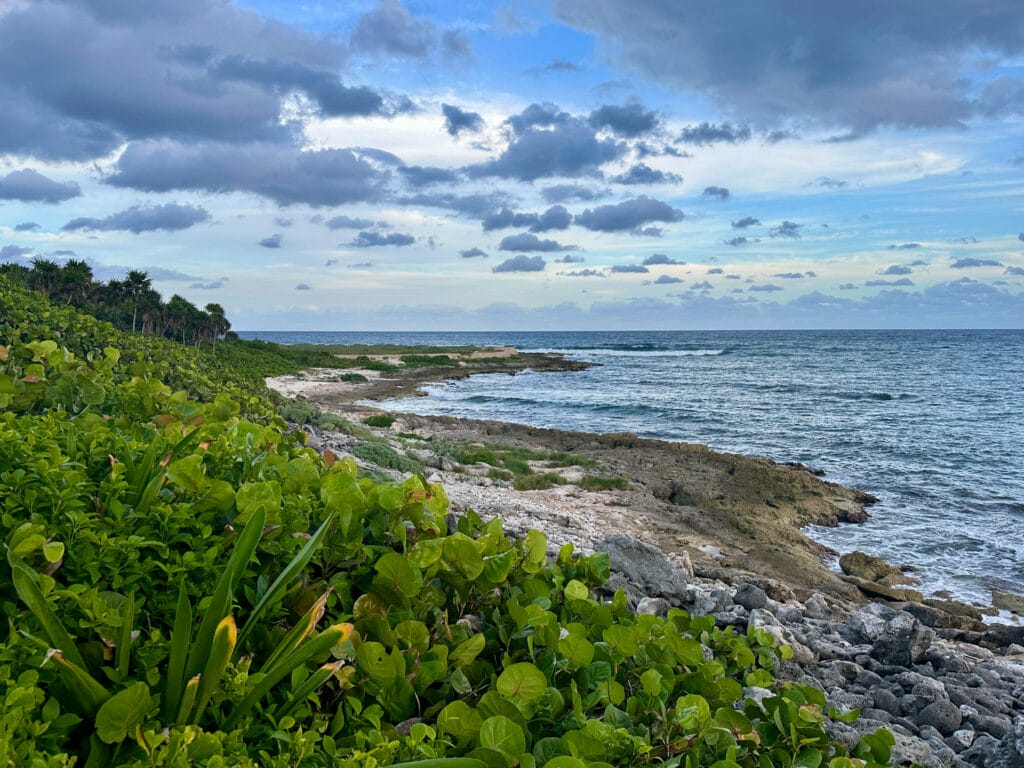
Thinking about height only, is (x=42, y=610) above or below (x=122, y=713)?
above

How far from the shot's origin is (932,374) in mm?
58906

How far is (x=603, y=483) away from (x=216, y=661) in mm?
16440

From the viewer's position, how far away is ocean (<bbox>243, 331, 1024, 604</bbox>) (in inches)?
561

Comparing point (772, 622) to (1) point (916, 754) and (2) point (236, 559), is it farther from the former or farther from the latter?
(2) point (236, 559)

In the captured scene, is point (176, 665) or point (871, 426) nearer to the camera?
point (176, 665)

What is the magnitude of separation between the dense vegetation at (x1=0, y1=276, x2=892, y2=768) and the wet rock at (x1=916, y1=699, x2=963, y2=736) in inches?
106

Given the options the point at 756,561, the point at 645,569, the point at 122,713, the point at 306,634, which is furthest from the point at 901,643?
the point at 756,561

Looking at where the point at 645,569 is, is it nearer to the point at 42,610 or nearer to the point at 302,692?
the point at 302,692

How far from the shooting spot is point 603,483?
57.9 feet

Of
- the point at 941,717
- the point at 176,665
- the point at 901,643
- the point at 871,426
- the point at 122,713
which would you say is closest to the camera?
the point at 122,713

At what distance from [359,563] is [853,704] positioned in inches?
160

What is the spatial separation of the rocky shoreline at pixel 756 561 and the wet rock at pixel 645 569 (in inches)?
0.5

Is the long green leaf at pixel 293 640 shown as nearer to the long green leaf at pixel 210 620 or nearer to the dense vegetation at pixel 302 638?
the dense vegetation at pixel 302 638

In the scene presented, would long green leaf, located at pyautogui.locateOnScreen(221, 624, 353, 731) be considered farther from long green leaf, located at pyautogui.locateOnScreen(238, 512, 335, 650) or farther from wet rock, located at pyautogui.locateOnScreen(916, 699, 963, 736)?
wet rock, located at pyautogui.locateOnScreen(916, 699, 963, 736)
